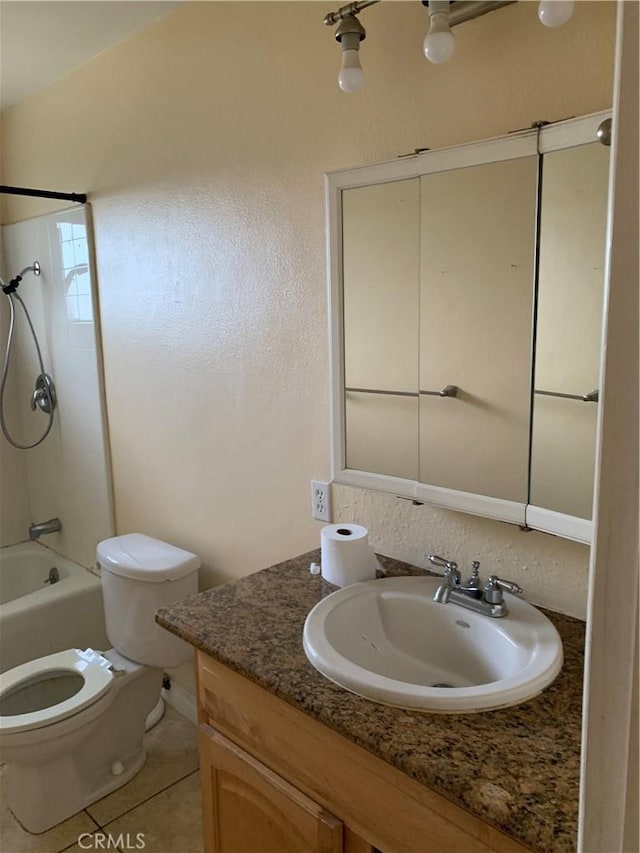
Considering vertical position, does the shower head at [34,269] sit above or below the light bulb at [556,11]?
below

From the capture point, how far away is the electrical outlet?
177cm

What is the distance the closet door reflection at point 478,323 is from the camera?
49.6 inches

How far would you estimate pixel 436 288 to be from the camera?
1.40m

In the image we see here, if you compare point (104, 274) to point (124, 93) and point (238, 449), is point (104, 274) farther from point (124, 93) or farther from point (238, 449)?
point (238, 449)

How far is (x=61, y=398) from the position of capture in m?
2.83

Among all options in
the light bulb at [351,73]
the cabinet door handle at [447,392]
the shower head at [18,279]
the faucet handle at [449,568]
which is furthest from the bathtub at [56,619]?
the light bulb at [351,73]

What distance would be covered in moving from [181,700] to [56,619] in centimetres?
60

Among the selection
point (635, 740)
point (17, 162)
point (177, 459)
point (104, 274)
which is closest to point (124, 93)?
point (104, 274)

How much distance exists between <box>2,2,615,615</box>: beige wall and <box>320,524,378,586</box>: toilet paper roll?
0.49 ft

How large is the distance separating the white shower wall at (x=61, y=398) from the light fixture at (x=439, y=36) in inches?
66.6

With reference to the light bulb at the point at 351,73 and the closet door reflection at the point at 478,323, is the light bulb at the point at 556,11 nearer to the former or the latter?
the closet door reflection at the point at 478,323

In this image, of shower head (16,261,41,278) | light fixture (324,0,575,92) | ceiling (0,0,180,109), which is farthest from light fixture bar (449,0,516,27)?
shower head (16,261,41,278)

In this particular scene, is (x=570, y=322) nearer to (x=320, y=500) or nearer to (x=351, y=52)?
(x=351, y=52)

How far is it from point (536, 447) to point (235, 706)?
2.68ft
